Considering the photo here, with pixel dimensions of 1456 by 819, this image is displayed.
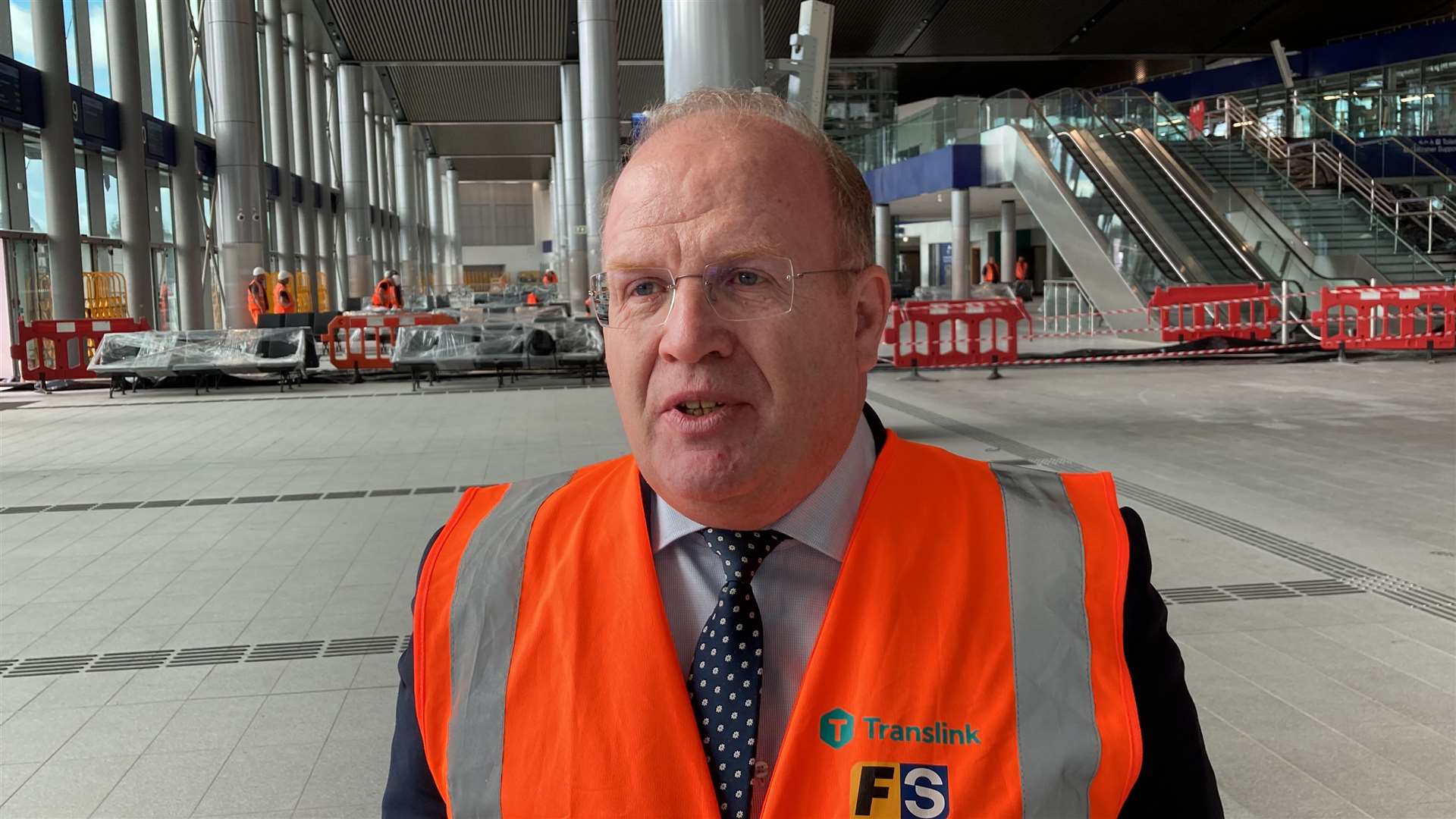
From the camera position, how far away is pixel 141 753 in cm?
347

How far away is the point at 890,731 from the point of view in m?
1.20

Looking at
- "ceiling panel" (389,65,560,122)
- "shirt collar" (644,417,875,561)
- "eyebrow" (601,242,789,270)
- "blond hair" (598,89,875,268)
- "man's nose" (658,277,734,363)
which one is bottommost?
"shirt collar" (644,417,875,561)

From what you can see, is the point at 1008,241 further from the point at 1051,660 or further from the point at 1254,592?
the point at 1051,660

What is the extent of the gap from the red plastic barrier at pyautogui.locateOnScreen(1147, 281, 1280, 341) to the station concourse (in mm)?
107

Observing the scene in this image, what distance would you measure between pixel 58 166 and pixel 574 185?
20.4 meters

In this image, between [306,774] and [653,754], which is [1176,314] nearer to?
[306,774]

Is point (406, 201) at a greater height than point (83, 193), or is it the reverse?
point (406, 201)

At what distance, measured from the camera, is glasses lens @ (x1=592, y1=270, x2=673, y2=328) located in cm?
126

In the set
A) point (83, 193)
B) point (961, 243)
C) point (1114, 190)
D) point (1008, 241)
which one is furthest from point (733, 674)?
point (1008, 241)

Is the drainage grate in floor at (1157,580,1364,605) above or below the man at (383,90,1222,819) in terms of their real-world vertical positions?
below

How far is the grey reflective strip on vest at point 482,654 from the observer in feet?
4.12

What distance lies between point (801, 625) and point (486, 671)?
348 millimetres

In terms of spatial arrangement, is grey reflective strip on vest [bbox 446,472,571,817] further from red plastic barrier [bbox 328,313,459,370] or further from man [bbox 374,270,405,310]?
man [bbox 374,270,405,310]

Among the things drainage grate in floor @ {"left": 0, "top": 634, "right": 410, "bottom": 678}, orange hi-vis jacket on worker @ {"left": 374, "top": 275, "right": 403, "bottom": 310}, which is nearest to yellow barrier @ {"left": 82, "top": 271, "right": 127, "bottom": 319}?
orange hi-vis jacket on worker @ {"left": 374, "top": 275, "right": 403, "bottom": 310}
